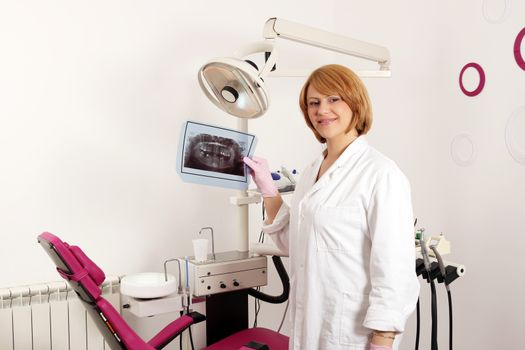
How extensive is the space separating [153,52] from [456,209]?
1542 mm

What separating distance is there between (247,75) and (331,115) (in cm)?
37

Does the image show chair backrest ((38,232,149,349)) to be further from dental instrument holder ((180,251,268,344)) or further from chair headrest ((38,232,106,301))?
dental instrument holder ((180,251,268,344))

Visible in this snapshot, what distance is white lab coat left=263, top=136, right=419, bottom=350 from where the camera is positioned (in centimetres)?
140

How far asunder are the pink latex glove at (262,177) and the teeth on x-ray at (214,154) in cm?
4

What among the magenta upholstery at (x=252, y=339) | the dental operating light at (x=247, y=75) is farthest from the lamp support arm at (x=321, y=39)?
the magenta upholstery at (x=252, y=339)

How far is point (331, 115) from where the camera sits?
1.56 metres

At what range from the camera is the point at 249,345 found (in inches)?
68.4

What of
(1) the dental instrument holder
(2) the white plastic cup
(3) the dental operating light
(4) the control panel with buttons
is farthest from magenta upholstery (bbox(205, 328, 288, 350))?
(3) the dental operating light

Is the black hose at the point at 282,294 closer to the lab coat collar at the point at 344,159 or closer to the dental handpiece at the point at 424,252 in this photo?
the dental handpiece at the point at 424,252

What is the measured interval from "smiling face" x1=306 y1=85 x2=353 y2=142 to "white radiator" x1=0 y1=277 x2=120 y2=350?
1.17 m

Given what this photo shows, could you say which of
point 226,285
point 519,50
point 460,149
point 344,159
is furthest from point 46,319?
point 519,50

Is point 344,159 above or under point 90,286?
above

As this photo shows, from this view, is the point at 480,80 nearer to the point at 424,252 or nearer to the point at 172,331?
the point at 424,252

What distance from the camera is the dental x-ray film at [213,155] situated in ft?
6.08
